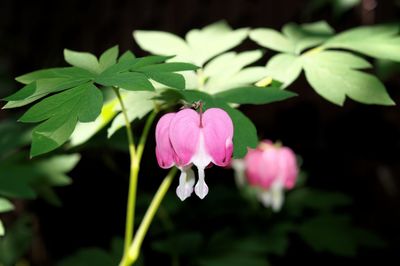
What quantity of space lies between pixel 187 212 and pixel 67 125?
149 centimetres

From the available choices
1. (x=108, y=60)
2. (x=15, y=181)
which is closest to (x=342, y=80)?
(x=108, y=60)

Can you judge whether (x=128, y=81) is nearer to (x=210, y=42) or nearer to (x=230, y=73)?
(x=230, y=73)

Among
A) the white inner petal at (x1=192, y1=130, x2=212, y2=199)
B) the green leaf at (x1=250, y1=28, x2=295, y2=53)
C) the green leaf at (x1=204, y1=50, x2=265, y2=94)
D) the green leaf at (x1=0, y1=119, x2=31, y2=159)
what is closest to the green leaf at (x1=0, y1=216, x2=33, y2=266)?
the green leaf at (x1=0, y1=119, x2=31, y2=159)

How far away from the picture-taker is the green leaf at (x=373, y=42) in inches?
54.0

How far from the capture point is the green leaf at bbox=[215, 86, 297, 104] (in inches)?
→ 44.9

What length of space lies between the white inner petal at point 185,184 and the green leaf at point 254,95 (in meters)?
0.21

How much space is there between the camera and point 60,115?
0.95m

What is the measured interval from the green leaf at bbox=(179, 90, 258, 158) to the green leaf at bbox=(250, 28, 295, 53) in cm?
35

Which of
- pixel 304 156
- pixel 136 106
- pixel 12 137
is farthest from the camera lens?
pixel 304 156

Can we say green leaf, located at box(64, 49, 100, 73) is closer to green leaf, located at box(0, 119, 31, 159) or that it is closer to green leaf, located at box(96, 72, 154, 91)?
green leaf, located at box(96, 72, 154, 91)

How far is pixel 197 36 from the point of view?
5.15ft

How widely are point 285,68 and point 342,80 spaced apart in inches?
5.7

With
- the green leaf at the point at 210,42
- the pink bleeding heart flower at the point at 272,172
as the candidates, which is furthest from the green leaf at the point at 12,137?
the pink bleeding heart flower at the point at 272,172

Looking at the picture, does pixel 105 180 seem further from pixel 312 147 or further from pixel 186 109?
pixel 186 109
